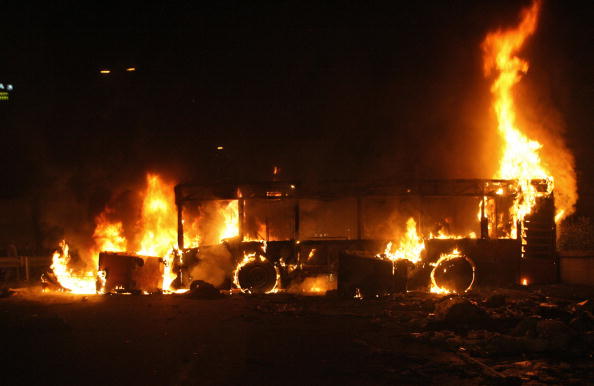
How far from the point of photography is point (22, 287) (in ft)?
64.7

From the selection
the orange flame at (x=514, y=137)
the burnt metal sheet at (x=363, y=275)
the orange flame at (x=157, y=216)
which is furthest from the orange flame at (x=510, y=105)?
the orange flame at (x=157, y=216)

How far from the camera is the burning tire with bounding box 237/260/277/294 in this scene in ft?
58.3

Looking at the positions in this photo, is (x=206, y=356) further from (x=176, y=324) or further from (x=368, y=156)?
(x=368, y=156)

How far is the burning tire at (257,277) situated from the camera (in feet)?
58.3

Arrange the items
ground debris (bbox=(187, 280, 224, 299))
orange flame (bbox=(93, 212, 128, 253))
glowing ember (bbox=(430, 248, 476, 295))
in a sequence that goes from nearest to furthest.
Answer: ground debris (bbox=(187, 280, 224, 299)), glowing ember (bbox=(430, 248, 476, 295)), orange flame (bbox=(93, 212, 128, 253))

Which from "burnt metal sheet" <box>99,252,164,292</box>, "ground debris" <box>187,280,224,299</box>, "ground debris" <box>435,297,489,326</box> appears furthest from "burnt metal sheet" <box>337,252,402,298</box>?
"burnt metal sheet" <box>99,252,164,292</box>

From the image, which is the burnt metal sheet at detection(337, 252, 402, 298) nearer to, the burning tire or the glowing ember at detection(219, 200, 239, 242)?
the burning tire

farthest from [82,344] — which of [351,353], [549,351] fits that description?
[549,351]

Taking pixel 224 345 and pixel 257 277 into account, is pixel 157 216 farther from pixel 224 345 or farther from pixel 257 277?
pixel 224 345

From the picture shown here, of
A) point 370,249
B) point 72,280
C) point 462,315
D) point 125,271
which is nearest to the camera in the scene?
point 462,315

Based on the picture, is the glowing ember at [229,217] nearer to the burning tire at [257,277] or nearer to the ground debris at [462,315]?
the burning tire at [257,277]

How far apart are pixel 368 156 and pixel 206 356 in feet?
74.8

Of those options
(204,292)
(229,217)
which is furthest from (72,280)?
(229,217)

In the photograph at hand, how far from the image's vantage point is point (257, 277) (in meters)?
17.9
